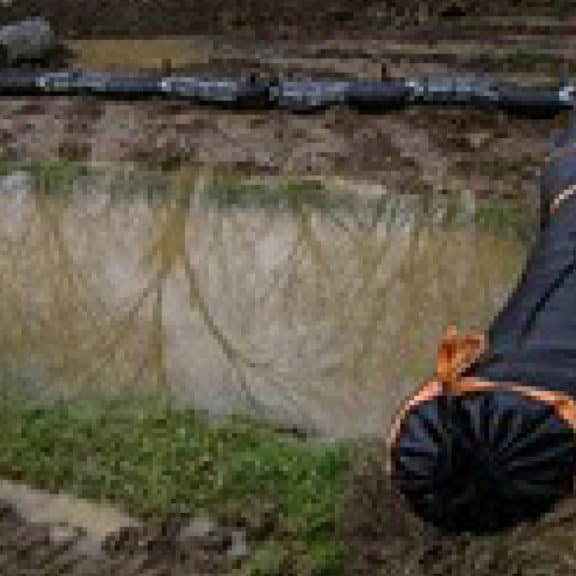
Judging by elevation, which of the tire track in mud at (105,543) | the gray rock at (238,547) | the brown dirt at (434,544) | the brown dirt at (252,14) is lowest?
the tire track in mud at (105,543)

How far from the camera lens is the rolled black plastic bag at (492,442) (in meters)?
5.63

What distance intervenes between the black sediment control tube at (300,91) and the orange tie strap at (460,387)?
26.5 ft

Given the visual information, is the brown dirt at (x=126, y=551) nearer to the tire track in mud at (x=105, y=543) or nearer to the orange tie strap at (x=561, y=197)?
the tire track in mud at (x=105, y=543)

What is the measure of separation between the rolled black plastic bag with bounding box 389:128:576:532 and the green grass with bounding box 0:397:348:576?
1.01 metres

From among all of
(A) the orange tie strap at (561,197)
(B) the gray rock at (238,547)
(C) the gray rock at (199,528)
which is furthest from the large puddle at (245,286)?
(B) the gray rock at (238,547)

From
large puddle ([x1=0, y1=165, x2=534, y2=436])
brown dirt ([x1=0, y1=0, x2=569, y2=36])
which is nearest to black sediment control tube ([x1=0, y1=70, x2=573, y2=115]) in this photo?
large puddle ([x1=0, y1=165, x2=534, y2=436])

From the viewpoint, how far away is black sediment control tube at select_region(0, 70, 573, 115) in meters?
14.1

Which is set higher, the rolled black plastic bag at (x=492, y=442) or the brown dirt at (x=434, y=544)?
the rolled black plastic bag at (x=492, y=442)

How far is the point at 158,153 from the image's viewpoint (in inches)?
560

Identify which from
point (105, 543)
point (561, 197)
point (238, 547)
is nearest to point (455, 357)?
point (238, 547)

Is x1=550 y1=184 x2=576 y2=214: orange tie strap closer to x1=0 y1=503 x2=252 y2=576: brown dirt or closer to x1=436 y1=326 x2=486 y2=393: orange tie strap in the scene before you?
x1=436 y1=326 x2=486 y2=393: orange tie strap

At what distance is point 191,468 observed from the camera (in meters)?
7.68

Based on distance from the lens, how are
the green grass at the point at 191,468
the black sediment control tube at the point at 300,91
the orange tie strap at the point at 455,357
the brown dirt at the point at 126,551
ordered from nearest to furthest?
the orange tie strap at the point at 455,357 < the brown dirt at the point at 126,551 < the green grass at the point at 191,468 < the black sediment control tube at the point at 300,91

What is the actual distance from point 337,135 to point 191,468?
23.2 feet
